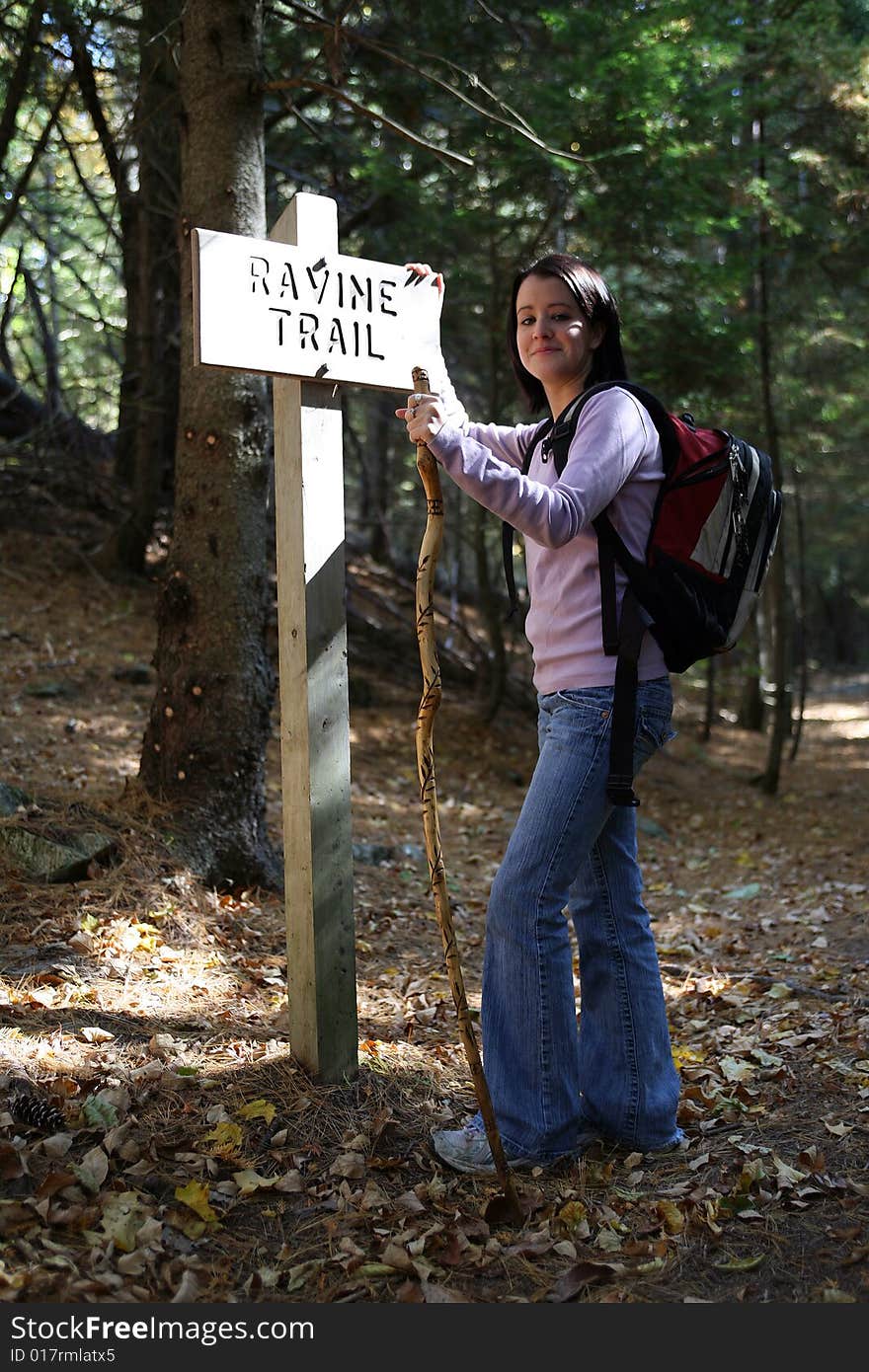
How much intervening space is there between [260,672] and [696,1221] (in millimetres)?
3158

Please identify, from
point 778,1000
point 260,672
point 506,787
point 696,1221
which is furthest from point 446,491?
point 696,1221

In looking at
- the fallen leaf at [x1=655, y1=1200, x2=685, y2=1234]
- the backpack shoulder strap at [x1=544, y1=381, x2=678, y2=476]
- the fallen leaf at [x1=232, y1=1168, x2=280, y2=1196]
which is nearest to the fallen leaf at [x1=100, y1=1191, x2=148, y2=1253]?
the fallen leaf at [x1=232, y1=1168, x2=280, y2=1196]

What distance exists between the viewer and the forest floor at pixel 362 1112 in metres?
2.62

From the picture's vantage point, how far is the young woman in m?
2.79

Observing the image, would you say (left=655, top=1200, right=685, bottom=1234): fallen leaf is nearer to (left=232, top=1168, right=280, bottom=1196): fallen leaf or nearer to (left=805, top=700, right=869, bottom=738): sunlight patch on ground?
(left=232, top=1168, right=280, bottom=1196): fallen leaf

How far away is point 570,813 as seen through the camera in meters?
2.88

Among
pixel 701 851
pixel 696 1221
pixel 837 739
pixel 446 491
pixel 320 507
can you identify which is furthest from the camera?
pixel 837 739

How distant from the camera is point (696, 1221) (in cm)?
288

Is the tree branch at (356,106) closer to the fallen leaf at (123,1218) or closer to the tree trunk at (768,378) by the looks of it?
the fallen leaf at (123,1218)

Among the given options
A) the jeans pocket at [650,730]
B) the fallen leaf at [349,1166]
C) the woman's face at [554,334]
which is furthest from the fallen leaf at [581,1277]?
the woman's face at [554,334]

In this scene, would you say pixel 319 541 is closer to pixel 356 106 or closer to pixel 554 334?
pixel 554 334

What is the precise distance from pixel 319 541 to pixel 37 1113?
5.97 feet

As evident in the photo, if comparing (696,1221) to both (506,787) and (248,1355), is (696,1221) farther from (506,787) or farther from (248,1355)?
(506,787)

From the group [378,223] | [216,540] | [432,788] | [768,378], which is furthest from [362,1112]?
[378,223]
